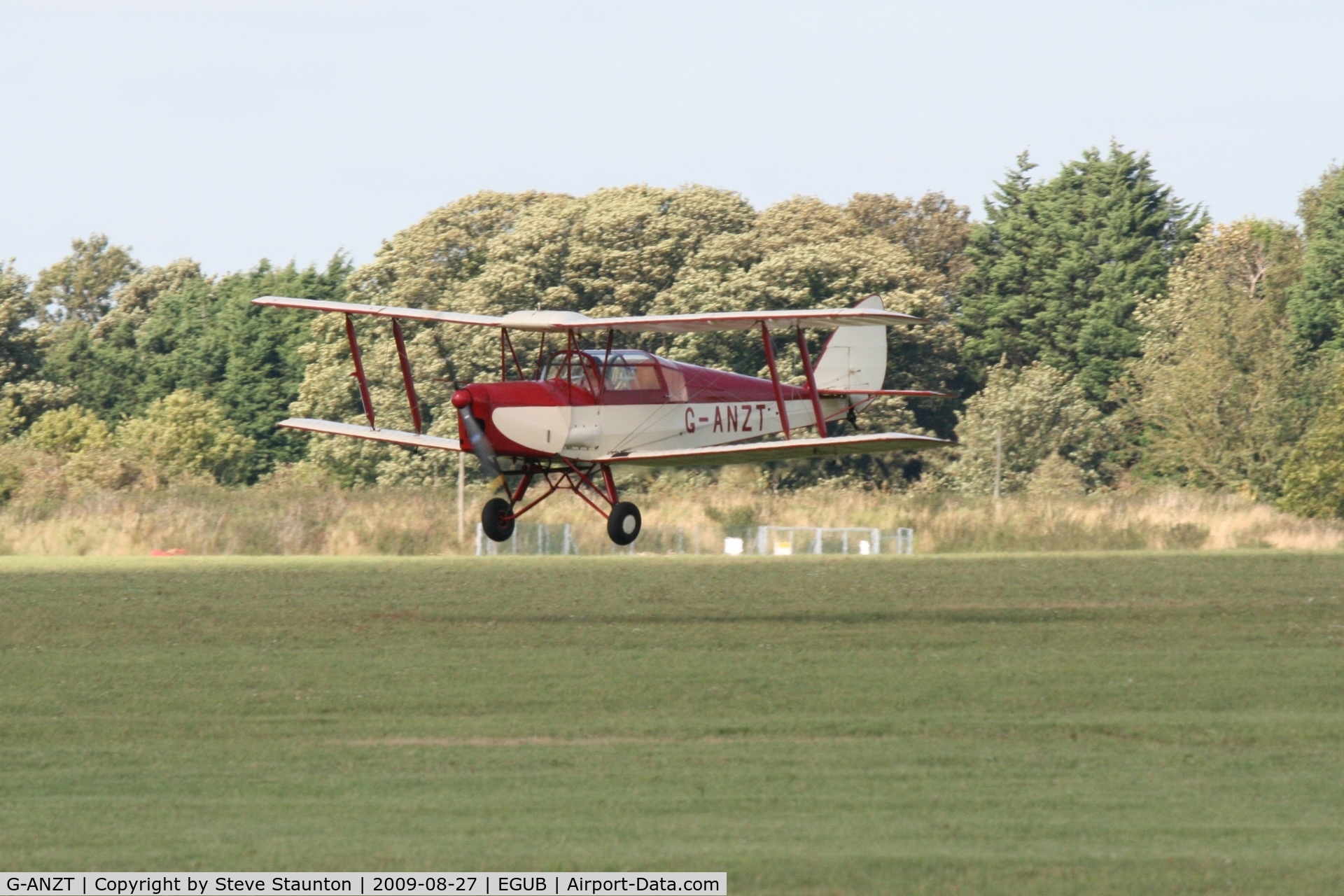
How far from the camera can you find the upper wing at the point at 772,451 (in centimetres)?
2231

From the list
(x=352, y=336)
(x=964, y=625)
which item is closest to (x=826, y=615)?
(x=964, y=625)

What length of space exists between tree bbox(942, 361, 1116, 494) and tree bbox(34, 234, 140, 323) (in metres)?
56.5

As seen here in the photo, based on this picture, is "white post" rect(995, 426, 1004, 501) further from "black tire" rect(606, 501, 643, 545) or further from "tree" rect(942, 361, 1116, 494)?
"black tire" rect(606, 501, 643, 545)

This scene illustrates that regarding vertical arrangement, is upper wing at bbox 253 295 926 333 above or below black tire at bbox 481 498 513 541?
above

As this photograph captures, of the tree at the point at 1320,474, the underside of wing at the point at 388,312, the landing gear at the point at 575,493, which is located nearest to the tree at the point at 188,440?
the tree at the point at 1320,474

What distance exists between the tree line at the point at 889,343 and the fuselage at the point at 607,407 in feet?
87.2

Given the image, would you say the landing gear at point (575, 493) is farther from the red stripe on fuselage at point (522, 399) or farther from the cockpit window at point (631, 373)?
the cockpit window at point (631, 373)

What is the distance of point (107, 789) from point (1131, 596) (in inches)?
661

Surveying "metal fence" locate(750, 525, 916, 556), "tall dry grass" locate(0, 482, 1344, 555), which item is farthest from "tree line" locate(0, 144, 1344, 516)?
"metal fence" locate(750, 525, 916, 556)

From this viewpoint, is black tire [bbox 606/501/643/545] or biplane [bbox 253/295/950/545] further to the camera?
black tire [bbox 606/501/643/545]

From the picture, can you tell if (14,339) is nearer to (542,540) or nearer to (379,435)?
(542,540)

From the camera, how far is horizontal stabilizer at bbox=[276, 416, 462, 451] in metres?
24.7

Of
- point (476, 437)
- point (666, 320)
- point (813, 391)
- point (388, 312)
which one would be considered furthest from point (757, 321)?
point (388, 312)

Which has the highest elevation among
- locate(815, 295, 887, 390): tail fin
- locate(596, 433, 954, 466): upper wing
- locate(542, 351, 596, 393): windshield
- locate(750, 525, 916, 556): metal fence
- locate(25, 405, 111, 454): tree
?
locate(815, 295, 887, 390): tail fin
